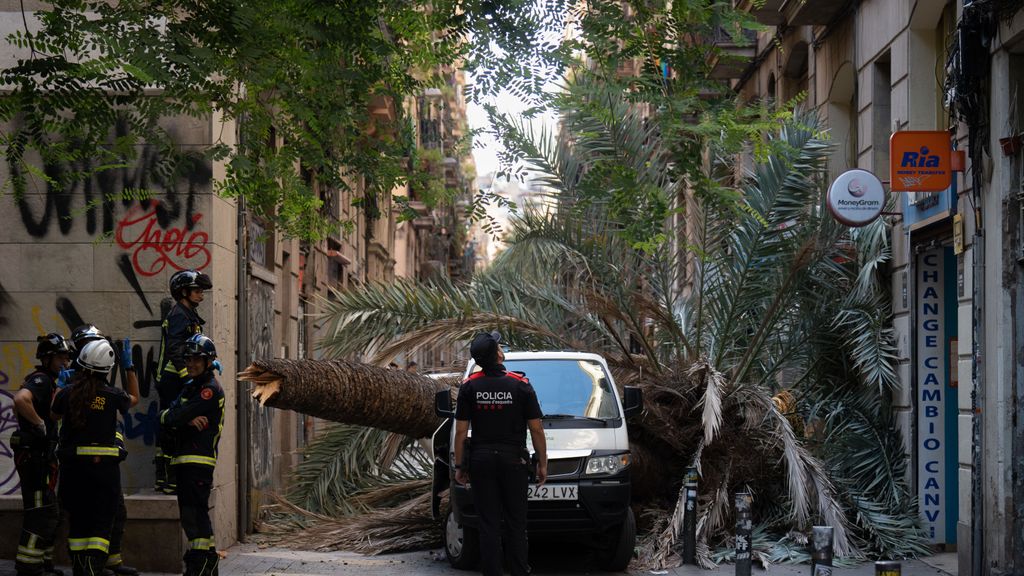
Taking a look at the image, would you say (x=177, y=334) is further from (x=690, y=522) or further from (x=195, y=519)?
(x=690, y=522)

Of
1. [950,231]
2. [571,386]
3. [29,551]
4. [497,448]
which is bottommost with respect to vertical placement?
[29,551]

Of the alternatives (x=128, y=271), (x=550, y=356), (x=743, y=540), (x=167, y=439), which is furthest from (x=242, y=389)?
(x=743, y=540)

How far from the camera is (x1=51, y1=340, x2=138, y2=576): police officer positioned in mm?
9109

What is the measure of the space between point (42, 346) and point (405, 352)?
17.5 ft

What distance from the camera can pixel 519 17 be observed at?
9.55 m

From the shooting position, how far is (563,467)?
11.1m

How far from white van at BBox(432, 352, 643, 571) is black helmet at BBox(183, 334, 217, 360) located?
2.17 metres

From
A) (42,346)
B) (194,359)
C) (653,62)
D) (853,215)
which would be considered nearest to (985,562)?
(853,215)

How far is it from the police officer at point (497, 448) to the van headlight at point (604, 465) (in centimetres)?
166

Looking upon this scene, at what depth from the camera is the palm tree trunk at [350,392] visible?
11172 millimetres

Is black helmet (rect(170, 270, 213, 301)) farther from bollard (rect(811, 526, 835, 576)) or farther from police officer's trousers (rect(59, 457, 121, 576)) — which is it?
bollard (rect(811, 526, 835, 576))

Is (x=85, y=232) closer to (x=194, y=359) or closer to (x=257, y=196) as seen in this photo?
(x=257, y=196)

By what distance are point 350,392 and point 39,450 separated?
284cm

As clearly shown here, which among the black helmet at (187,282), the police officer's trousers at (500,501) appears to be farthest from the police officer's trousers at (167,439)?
the police officer's trousers at (500,501)
